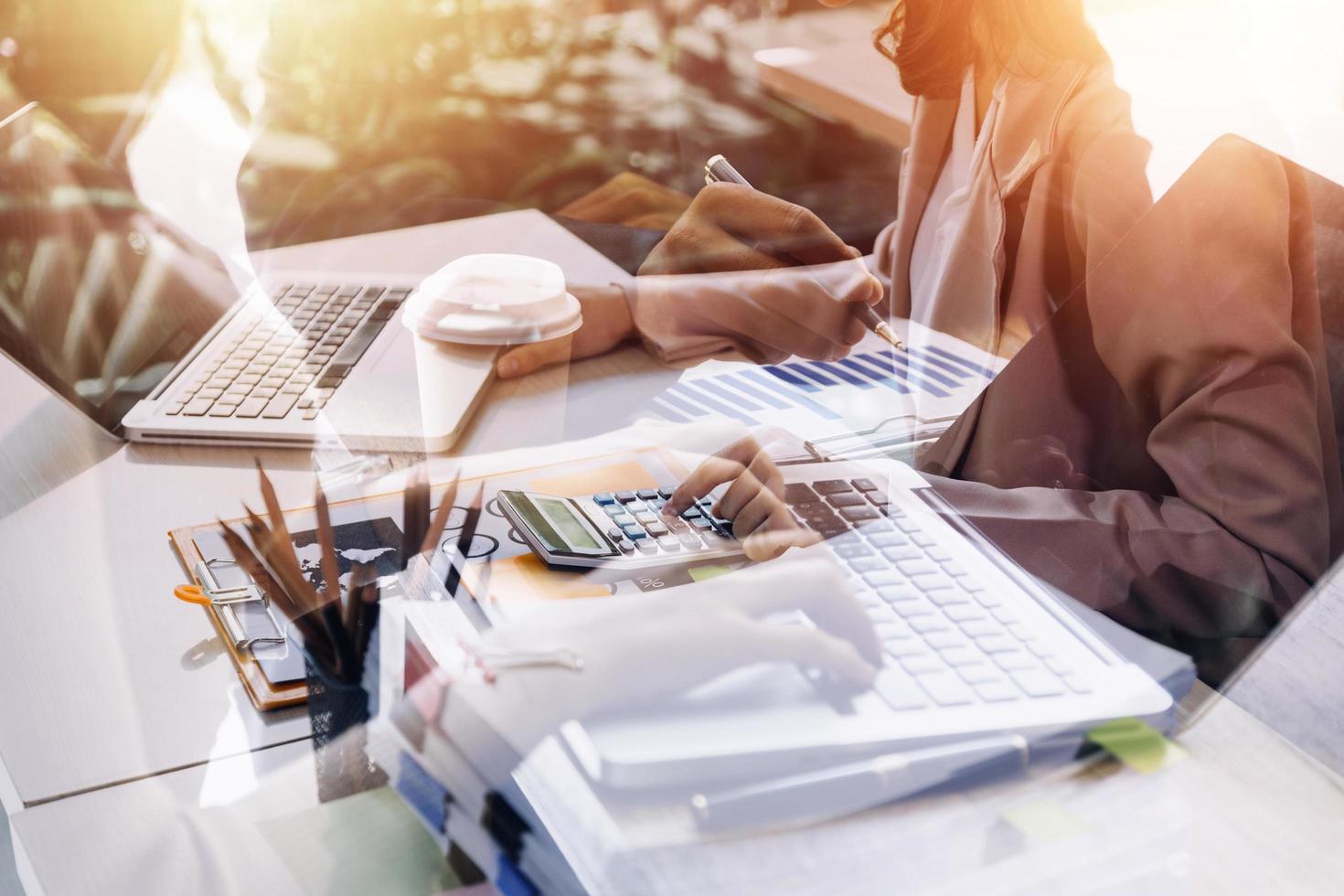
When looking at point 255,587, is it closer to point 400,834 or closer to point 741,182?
point 400,834

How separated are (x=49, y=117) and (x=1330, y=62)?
2.24 feet

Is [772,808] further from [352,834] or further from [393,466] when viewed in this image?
[393,466]

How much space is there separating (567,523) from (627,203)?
0.94ft

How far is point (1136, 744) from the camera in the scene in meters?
0.33

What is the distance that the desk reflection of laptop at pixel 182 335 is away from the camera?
1.82ft

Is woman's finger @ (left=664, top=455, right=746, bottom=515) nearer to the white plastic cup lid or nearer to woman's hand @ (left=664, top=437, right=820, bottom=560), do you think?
woman's hand @ (left=664, top=437, right=820, bottom=560)

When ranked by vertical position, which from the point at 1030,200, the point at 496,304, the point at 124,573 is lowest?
the point at 124,573

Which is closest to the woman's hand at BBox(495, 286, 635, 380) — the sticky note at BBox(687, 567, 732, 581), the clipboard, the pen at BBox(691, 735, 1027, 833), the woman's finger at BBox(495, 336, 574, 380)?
the woman's finger at BBox(495, 336, 574, 380)

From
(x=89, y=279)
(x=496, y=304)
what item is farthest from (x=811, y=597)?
(x=89, y=279)

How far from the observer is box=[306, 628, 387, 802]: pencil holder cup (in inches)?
12.7

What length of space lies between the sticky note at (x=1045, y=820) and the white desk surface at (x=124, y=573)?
0.81 feet

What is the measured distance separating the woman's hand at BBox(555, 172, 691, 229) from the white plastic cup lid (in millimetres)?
66

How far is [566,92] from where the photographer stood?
0.63m

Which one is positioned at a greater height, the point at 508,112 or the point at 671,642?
the point at 508,112
